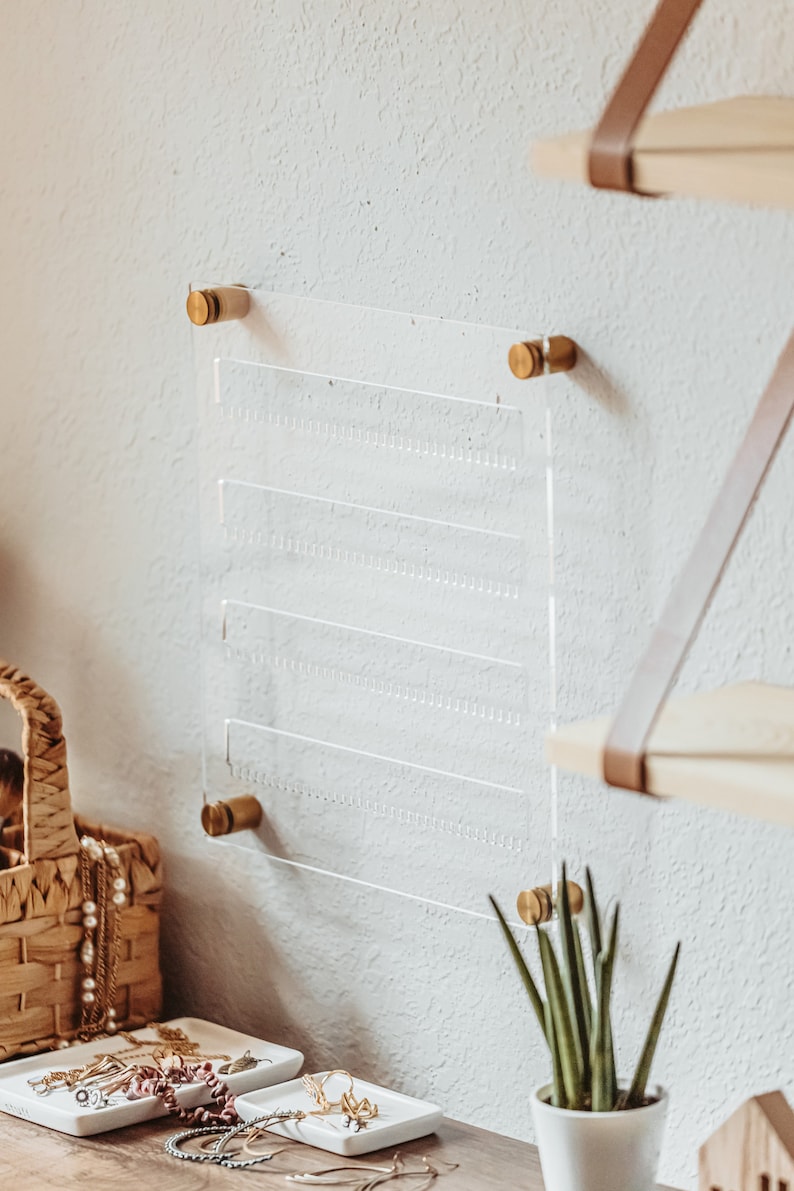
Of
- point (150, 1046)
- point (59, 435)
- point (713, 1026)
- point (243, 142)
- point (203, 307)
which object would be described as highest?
point (243, 142)

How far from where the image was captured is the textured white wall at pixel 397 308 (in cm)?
118

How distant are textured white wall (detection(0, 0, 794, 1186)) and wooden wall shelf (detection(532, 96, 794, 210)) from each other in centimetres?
23

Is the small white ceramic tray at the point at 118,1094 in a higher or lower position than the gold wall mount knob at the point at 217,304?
lower

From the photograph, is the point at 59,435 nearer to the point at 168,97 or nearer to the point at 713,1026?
the point at 168,97

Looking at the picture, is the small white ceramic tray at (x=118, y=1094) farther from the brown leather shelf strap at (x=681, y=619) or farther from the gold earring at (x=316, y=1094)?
the brown leather shelf strap at (x=681, y=619)

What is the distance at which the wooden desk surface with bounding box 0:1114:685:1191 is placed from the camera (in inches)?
49.3

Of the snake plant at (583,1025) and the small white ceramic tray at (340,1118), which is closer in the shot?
the snake plant at (583,1025)

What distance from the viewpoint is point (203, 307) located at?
4.65ft

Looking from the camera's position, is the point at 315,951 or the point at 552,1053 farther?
the point at 315,951

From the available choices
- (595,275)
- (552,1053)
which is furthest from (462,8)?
(552,1053)

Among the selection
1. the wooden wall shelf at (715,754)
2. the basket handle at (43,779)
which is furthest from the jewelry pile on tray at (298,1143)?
the wooden wall shelf at (715,754)

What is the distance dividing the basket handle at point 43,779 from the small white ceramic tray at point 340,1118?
0.88 ft

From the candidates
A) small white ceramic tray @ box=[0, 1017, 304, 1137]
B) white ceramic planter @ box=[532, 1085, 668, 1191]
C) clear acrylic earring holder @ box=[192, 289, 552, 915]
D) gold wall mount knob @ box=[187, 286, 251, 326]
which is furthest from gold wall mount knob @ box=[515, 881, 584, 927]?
gold wall mount knob @ box=[187, 286, 251, 326]

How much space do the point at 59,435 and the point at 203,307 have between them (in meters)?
0.28
